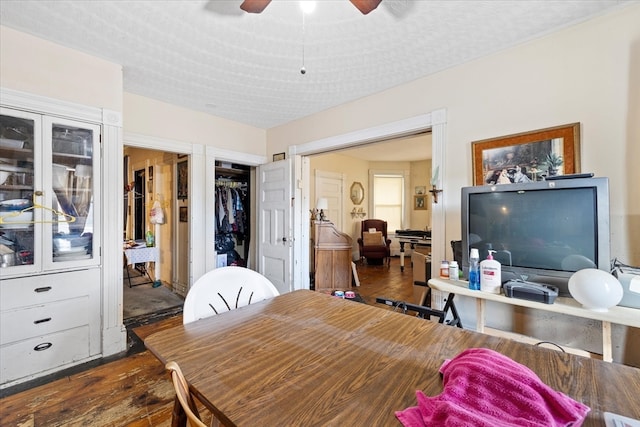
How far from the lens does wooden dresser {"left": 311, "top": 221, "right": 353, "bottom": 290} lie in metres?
4.08

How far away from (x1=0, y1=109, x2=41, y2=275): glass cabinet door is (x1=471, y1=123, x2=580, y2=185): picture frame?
3.40 meters

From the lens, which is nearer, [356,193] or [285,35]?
[285,35]

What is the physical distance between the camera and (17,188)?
1.98m

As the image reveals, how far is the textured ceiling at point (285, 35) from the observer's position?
1.66m

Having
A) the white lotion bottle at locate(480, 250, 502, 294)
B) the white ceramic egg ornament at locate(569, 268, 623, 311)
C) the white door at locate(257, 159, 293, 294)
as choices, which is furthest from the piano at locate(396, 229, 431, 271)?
the white ceramic egg ornament at locate(569, 268, 623, 311)

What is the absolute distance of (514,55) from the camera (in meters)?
2.00

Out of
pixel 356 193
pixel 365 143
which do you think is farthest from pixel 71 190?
pixel 356 193

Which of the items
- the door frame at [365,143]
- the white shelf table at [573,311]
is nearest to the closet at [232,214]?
the door frame at [365,143]

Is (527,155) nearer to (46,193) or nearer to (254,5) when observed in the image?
(254,5)

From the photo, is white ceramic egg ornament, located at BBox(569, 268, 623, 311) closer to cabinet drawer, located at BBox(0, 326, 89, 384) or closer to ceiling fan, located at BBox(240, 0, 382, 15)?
ceiling fan, located at BBox(240, 0, 382, 15)

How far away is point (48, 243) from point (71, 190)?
1.46 ft

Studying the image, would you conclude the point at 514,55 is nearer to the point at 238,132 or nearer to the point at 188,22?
the point at 188,22

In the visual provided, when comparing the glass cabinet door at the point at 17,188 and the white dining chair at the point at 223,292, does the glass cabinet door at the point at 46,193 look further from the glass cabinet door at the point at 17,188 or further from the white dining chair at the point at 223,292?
the white dining chair at the point at 223,292

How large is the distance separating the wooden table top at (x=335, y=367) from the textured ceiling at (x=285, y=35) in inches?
71.0
